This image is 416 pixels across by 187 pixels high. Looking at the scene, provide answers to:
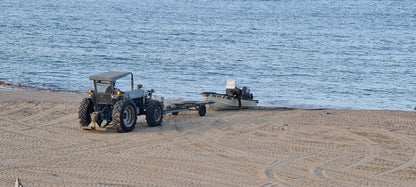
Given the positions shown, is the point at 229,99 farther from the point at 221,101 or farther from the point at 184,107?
the point at 184,107

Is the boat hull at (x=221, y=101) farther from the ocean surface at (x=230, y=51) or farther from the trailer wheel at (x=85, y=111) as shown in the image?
the trailer wheel at (x=85, y=111)

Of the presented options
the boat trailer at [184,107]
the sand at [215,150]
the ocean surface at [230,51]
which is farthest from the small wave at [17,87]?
the boat trailer at [184,107]

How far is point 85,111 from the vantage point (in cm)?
1527

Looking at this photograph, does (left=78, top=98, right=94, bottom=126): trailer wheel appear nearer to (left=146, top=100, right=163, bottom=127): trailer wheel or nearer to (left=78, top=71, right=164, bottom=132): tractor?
(left=78, top=71, right=164, bottom=132): tractor

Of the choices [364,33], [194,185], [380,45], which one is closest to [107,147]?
[194,185]

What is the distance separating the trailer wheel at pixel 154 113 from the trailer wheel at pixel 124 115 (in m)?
0.67

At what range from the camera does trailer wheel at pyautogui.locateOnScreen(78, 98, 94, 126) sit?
50.0 ft

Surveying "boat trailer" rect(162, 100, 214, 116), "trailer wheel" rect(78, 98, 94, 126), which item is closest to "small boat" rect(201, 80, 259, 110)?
"boat trailer" rect(162, 100, 214, 116)

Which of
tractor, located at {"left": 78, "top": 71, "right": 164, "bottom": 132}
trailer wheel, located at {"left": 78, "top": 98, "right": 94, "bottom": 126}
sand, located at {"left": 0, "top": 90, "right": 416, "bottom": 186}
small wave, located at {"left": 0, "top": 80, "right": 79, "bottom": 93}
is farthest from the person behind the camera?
small wave, located at {"left": 0, "top": 80, "right": 79, "bottom": 93}

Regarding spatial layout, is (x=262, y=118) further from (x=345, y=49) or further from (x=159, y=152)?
(x=345, y=49)

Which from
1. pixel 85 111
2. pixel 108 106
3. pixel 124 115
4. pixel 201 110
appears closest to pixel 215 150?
pixel 124 115

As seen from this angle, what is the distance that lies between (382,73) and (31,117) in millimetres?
22676

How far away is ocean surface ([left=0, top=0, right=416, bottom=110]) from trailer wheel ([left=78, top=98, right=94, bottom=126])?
10576 millimetres

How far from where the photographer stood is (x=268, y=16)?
69.9 m
